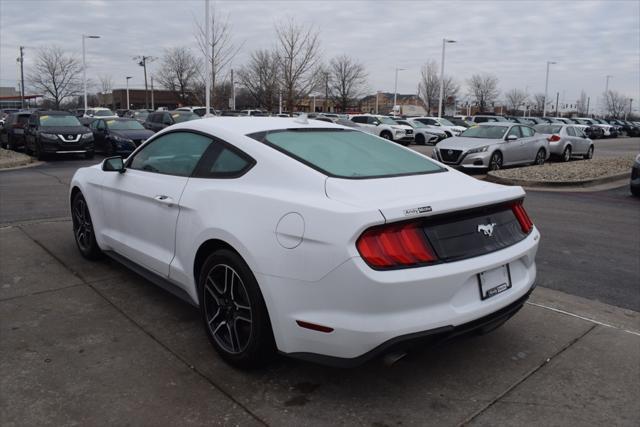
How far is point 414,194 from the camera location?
303 cm

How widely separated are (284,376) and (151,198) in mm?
1712

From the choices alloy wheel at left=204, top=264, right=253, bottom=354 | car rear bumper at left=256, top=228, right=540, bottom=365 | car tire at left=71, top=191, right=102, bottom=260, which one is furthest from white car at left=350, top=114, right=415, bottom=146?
car rear bumper at left=256, top=228, right=540, bottom=365

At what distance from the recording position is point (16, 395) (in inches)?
119

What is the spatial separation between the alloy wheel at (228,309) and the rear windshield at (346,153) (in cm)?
85

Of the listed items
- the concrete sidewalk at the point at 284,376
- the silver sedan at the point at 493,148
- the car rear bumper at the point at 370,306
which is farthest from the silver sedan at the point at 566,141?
the car rear bumper at the point at 370,306

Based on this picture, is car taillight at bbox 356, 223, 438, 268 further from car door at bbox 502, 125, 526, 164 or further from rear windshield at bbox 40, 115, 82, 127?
rear windshield at bbox 40, 115, 82, 127

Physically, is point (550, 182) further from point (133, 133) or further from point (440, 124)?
point (440, 124)

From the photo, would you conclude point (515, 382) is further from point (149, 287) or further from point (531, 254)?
point (149, 287)

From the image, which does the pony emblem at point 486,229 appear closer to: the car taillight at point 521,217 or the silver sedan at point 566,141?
the car taillight at point 521,217

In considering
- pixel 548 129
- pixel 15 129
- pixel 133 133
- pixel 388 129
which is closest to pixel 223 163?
pixel 133 133

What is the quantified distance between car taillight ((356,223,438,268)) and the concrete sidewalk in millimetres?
508

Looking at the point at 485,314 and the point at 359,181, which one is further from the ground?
the point at 359,181

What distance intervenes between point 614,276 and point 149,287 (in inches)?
179

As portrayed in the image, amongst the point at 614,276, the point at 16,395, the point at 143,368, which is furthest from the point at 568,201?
the point at 16,395
